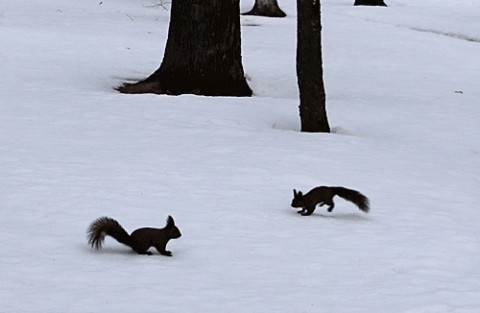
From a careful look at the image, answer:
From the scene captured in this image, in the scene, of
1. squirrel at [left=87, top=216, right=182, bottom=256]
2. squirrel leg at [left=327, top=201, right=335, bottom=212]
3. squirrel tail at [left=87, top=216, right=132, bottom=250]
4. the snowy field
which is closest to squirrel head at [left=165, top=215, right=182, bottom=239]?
squirrel at [left=87, top=216, right=182, bottom=256]

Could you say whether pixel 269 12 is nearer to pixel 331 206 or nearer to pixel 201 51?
pixel 201 51

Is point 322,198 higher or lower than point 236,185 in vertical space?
higher

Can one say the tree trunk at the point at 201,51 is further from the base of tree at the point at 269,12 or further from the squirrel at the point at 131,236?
the base of tree at the point at 269,12

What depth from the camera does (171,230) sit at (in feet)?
22.7

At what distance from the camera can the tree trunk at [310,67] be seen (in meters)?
11.9

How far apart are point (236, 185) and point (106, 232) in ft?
8.18

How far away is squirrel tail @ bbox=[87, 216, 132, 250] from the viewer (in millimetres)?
6793

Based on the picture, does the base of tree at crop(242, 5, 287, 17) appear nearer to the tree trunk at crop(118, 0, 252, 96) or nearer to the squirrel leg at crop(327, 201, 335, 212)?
the tree trunk at crop(118, 0, 252, 96)

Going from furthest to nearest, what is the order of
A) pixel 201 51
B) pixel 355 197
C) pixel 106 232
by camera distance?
pixel 201 51
pixel 355 197
pixel 106 232

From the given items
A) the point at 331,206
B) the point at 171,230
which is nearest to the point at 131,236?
the point at 171,230

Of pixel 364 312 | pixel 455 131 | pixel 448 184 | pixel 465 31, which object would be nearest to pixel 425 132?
pixel 455 131

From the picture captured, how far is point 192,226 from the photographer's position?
25.2ft

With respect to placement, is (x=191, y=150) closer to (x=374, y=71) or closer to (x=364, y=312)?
(x=364, y=312)

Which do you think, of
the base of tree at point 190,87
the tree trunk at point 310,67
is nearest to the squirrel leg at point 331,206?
the tree trunk at point 310,67
